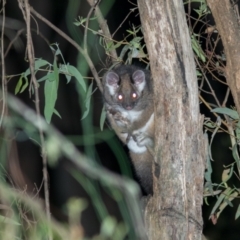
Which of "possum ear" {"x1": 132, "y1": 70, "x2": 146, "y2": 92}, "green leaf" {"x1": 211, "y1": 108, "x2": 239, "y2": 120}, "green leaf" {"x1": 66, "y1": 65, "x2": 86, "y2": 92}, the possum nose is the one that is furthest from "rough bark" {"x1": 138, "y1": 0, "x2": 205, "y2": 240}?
the possum nose

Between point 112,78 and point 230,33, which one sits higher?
point 230,33

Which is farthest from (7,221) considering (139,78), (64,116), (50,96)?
(64,116)

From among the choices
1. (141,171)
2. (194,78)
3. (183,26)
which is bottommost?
(141,171)

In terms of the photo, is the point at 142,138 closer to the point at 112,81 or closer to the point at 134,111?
the point at 134,111

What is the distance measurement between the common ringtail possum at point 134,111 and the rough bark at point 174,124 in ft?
2.76

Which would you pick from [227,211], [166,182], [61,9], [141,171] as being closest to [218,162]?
[227,211]

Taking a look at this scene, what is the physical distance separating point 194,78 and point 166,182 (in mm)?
454

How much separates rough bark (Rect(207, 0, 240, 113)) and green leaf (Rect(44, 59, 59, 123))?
0.80m

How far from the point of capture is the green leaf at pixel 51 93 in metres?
2.94

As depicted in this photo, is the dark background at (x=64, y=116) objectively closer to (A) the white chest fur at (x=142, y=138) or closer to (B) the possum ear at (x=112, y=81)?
(B) the possum ear at (x=112, y=81)

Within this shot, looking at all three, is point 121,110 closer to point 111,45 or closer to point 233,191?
point 111,45

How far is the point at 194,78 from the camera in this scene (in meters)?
2.61

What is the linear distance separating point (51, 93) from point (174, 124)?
72cm

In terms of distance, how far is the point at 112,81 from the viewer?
12.1 feet
